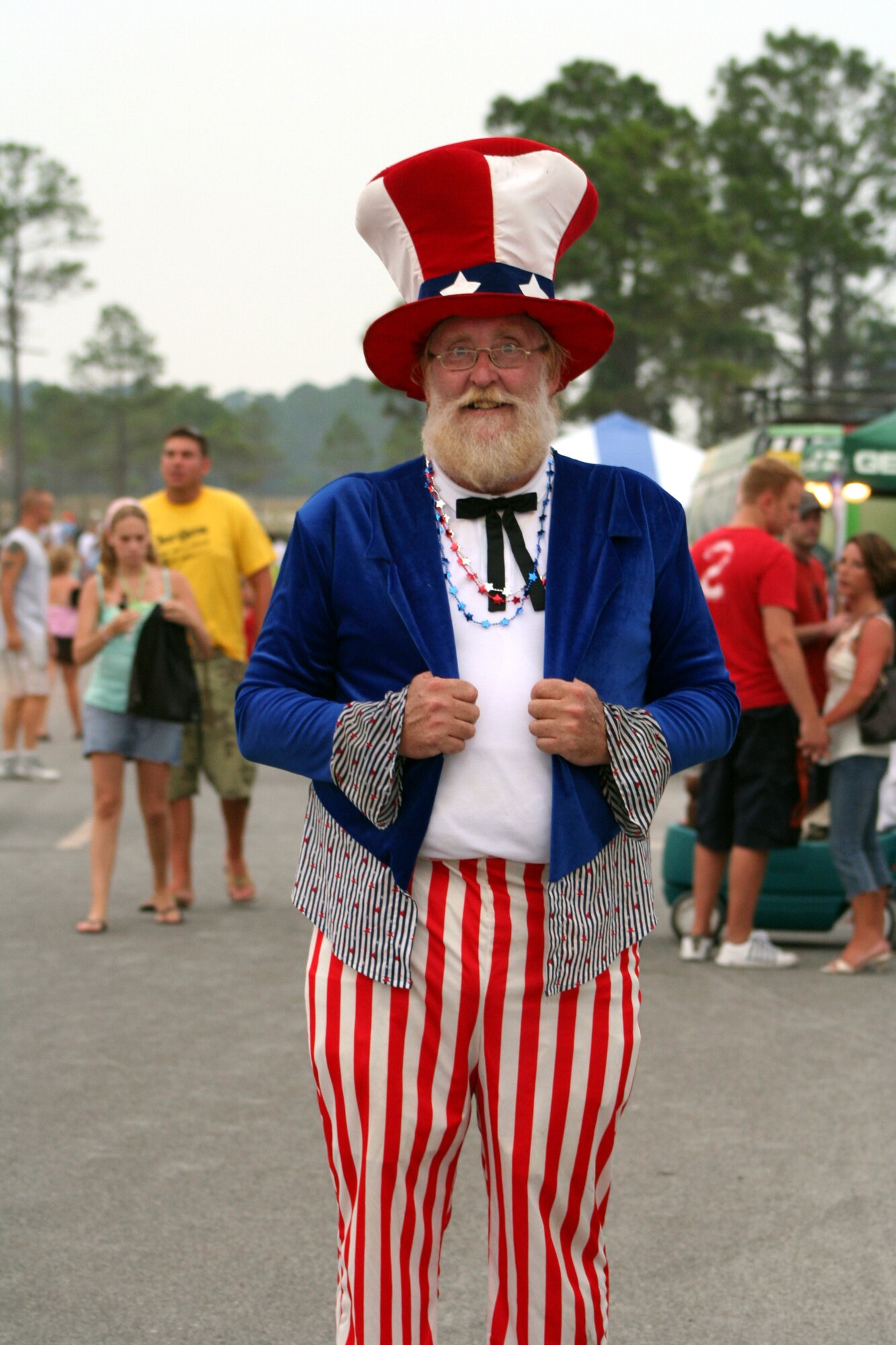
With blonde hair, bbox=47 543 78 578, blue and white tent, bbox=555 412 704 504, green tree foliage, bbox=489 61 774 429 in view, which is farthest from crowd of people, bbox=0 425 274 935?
green tree foliage, bbox=489 61 774 429

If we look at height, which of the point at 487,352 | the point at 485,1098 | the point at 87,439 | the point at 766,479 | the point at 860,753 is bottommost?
the point at 485,1098

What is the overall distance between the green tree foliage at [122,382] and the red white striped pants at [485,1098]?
103324 millimetres

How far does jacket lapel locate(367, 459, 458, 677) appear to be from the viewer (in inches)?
90.1

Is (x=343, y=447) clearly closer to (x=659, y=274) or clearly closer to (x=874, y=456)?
(x=659, y=274)

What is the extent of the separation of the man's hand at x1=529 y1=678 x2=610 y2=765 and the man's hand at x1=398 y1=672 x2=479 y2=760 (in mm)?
88

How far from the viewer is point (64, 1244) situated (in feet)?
12.0

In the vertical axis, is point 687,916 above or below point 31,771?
above

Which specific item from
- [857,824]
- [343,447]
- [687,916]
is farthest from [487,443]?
[343,447]

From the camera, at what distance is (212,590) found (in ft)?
23.7

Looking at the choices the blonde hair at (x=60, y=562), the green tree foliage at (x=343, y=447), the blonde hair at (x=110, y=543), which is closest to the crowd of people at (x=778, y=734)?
the blonde hair at (x=110, y=543)

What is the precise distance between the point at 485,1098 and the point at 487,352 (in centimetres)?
108

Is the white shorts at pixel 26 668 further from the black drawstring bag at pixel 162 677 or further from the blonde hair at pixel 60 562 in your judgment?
the black drawstring bag at pixel 162 677

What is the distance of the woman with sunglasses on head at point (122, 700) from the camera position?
6.79m

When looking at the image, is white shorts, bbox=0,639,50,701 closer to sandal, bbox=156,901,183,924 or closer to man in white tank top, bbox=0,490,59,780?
man in white tank top, bbox=0,490,59,780
